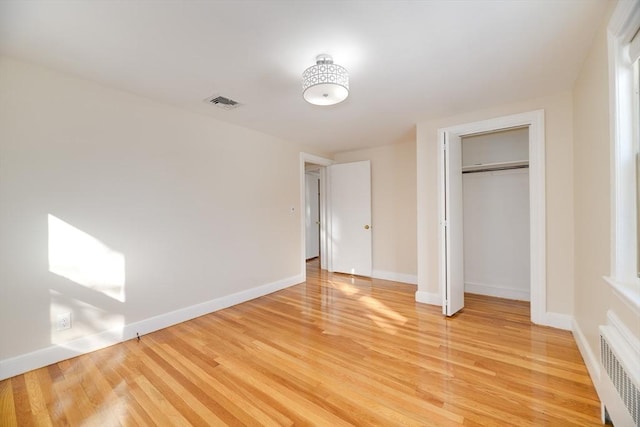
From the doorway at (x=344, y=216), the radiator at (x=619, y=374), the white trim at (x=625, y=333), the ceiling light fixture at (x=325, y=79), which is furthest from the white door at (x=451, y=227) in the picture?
the doorway at (x=344, y=216)

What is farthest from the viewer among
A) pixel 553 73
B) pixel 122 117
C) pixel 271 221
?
pixel 271 221

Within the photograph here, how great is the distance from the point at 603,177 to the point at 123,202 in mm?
3782

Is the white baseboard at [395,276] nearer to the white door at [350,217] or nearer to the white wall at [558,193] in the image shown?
the white door at [350,217]

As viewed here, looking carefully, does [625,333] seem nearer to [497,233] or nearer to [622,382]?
[622,382]

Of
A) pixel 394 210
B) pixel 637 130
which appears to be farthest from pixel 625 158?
pixel 394 210

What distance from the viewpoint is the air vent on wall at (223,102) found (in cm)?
265

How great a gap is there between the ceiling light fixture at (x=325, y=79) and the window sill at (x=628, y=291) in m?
1.95

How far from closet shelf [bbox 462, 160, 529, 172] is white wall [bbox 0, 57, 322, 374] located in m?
2.94

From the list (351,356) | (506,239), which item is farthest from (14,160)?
(506,239)

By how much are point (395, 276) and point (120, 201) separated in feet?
13.2

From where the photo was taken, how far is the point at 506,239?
362 centimetres

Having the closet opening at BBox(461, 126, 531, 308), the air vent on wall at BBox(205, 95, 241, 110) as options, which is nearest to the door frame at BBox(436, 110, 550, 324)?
the closet opening at BBox(461, 126, 531, 308)

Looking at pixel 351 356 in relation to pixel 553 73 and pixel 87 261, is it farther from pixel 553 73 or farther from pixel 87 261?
pixel 553 73

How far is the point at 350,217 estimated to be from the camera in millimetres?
5000
